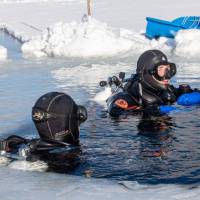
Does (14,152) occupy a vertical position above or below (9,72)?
below

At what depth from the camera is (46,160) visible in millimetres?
5676

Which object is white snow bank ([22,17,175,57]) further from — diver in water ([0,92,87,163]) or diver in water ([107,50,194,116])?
diver in water ([0,92,87,163])

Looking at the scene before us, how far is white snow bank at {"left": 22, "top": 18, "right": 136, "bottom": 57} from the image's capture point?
46.7ft

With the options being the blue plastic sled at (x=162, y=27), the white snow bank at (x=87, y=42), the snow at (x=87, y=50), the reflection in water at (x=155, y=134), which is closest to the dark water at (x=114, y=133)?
the reflection in water at (x=155, y=134)

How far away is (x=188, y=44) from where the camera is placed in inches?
535

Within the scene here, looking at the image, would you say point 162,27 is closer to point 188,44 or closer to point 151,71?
point 188,44

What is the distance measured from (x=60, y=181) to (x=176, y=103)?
3888 mm

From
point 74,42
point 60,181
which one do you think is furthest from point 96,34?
point 60,181

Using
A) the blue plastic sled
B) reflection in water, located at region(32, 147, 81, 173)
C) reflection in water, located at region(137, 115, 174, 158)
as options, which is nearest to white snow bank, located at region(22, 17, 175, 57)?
the blue plastic sled

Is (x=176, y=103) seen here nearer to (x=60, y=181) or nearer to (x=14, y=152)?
(x=14, y=152)

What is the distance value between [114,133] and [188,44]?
732 cm

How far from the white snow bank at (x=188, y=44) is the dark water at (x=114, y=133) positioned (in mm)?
1828

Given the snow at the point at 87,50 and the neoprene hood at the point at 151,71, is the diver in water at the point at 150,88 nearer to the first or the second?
the neoprene hood at the point at 151,71

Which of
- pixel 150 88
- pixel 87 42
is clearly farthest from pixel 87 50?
pixel 150 88
